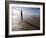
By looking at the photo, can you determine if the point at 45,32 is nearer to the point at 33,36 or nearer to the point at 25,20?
the point at 33,36

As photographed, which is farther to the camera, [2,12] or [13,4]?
[13,4]

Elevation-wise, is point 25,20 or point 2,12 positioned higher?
point 2,12

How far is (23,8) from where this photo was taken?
5.87 ft

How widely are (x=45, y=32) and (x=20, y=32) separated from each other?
54 centimetres

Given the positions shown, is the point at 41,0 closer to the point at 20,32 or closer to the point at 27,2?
the point at 27,2

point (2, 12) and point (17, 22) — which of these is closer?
point (2, 12)

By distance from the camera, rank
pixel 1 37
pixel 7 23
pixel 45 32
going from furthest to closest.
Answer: pixel 45 32 < pixel 7 23 < pixel 1 37

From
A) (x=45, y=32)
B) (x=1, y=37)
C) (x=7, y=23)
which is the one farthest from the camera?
(x=45, y=32)

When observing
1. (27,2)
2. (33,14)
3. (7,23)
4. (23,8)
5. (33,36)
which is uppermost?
(27,2)

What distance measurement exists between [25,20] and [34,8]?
0.32 metres

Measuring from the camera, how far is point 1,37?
4.88 ft

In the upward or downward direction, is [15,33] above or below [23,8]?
below

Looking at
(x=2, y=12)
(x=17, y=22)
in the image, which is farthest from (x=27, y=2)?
(x=2, y=12)

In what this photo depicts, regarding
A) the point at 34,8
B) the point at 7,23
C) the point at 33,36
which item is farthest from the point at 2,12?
the point at 33,36
